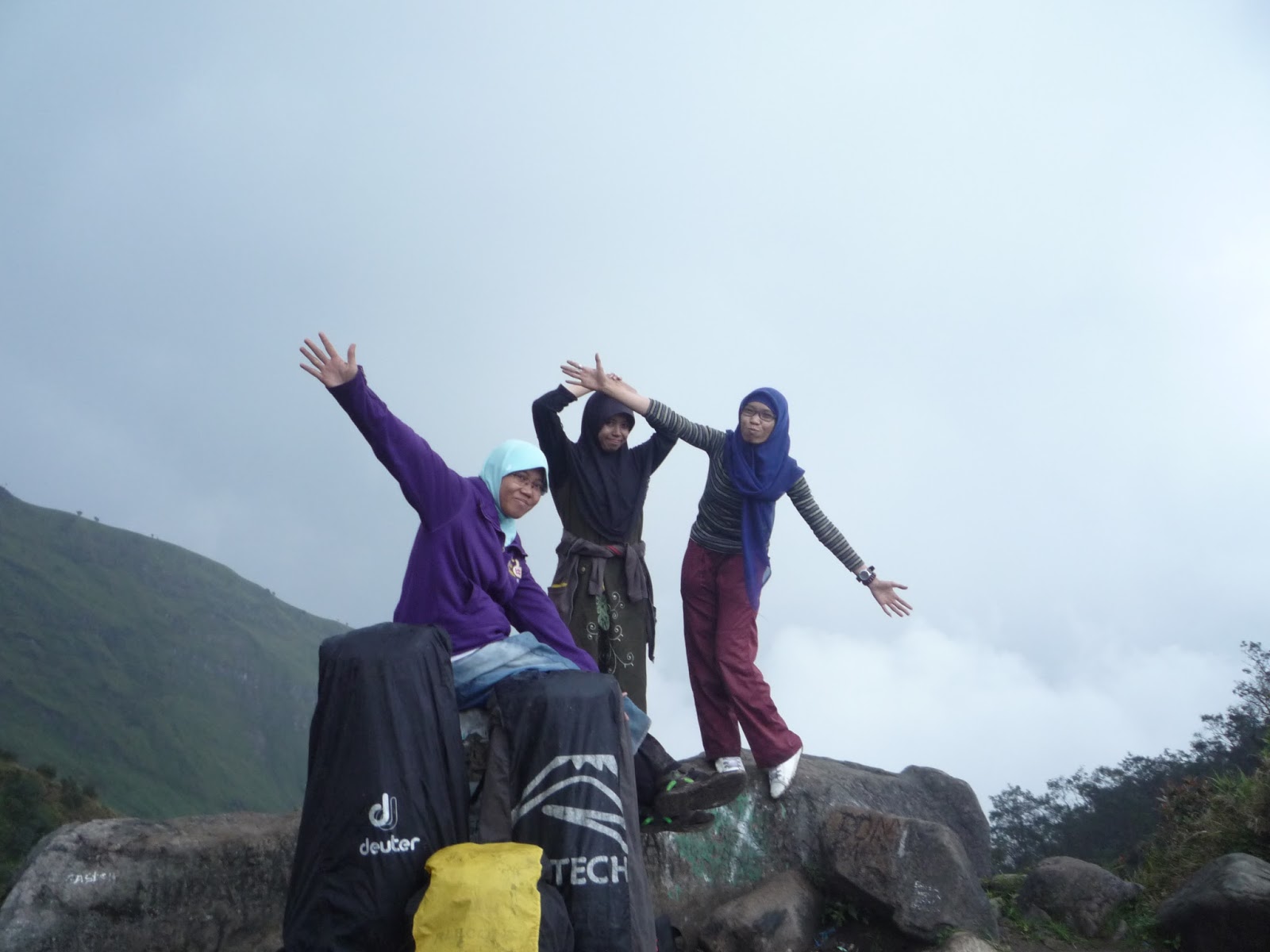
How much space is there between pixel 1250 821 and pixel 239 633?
27.9 m

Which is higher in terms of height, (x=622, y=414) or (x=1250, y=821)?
(x=622, y=414)

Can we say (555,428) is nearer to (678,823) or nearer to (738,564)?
(738,564)

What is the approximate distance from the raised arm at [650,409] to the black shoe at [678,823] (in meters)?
2.25

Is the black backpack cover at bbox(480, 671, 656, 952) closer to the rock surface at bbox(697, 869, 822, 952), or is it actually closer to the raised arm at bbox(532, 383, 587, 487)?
the rock surface at bbox(697, 869, 822, 952)

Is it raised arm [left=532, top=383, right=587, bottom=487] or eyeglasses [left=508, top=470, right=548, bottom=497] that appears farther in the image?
raised arm [left=532, top=383, right=587, bottom=487]

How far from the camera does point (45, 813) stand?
10.5 metres

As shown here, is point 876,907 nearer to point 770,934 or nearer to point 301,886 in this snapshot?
point 770,934

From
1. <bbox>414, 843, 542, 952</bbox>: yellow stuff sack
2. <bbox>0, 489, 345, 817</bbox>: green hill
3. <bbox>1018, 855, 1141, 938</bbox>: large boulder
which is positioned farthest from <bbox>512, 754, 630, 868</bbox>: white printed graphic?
<bbox>0, 489, 345, 817</bbox>: green hill

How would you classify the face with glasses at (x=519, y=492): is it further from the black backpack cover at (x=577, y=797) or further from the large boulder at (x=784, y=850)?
the large boulder at (x=784, y=850)

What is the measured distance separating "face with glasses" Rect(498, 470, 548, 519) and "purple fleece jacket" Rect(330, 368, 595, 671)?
121 mm

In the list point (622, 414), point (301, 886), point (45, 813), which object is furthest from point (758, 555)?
point (45, 813)

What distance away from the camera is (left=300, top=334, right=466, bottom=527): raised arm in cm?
365

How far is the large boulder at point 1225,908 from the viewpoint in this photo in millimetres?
4609

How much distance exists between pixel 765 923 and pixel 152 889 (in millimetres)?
3117
